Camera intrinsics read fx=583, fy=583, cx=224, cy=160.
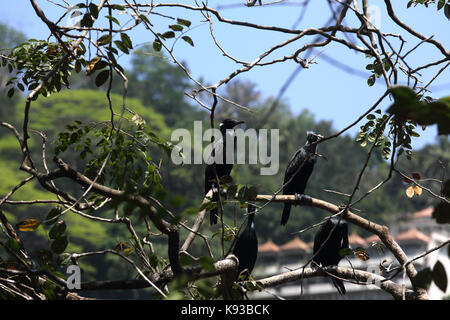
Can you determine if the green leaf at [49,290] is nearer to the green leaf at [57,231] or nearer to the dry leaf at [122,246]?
the green leaf at [57,231]

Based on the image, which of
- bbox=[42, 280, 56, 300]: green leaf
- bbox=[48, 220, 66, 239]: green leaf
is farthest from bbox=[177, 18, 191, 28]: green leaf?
bbox=[42, 280, 56, 300]: green leaf

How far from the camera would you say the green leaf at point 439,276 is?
150 cm

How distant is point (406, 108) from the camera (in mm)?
1408

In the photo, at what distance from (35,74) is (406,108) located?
2.31 meters

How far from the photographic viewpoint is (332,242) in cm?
511

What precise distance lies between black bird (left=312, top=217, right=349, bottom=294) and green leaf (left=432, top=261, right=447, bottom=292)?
2798mm

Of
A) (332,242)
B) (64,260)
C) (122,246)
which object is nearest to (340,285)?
A: (332,242)

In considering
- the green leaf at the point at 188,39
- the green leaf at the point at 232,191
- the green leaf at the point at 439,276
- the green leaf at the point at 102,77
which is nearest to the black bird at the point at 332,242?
the green leaf at the point at 232,191

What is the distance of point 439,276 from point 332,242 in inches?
143

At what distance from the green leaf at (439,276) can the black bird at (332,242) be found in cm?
280

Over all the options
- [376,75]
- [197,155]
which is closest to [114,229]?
[197,155]

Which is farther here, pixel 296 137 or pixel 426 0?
pixel 296 137

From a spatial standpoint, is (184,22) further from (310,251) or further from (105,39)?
(310,251)
